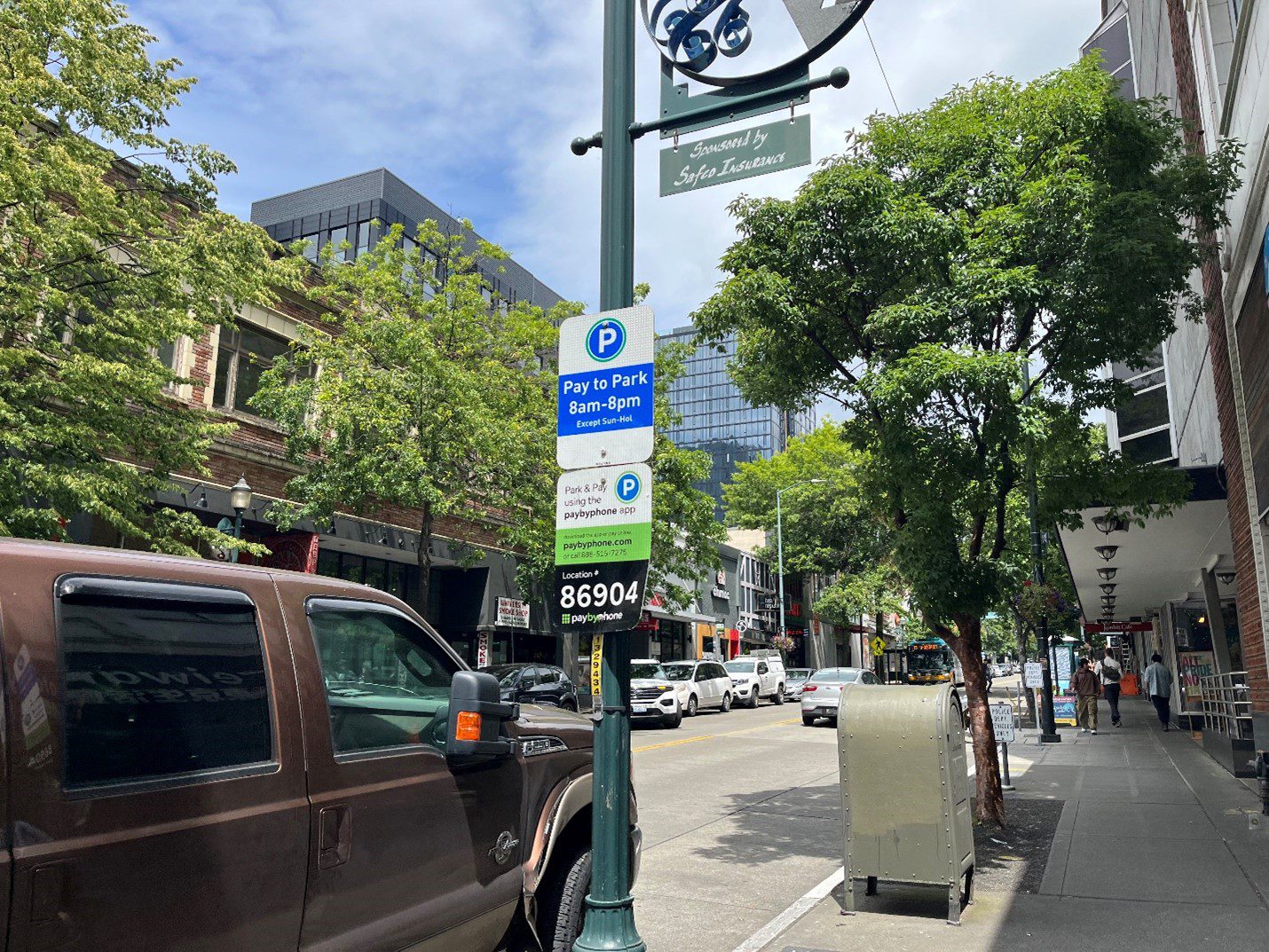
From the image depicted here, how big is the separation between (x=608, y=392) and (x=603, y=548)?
0.78 metres

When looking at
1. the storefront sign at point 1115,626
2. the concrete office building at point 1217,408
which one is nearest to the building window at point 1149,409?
the concrete office building at point 1217,408

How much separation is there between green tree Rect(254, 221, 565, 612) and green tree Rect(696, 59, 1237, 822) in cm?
980

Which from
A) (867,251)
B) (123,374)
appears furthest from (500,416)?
(867,251)

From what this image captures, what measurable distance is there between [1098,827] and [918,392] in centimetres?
495

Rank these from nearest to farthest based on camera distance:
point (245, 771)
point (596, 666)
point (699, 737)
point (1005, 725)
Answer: point (245, 771) < point (596, 666) < point (1005, 725) < point (699, 737)

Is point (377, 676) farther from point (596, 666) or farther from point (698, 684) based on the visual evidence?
point (698, 684)

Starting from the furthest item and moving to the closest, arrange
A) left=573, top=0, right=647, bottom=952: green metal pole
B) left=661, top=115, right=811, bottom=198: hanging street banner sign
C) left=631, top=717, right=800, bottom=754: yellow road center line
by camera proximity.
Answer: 1. left=631, top=717, right=800, bottom=754: yellow road center line
2. left=661, top=115, right=811, bottom=198: hanging street banner sign
3. left=573, top=0, right=647, bottom=952: green metal pole

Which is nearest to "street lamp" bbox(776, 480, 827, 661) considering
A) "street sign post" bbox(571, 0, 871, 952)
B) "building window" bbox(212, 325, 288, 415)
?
"building window" bbox(212, 325, 288, 415)

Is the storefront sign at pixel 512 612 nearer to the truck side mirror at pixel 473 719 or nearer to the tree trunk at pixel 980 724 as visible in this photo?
the tree trunk at pixel 980 724

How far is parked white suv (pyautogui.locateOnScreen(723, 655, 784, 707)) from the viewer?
34.0 metres

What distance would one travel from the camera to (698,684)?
1133 inches

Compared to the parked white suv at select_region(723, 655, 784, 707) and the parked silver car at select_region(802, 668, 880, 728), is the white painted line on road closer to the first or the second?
the parked silver car at select_region(802, 668, 880, 728)

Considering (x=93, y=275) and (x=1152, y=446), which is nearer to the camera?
(x=93, y=275)

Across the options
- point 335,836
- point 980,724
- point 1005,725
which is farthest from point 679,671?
point 335,836
